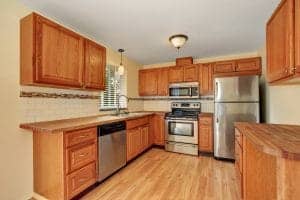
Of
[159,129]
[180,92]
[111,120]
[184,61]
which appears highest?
[184,61]

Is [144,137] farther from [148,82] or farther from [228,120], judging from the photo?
[228,120]

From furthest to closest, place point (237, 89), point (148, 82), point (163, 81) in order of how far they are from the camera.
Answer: point (148, 82) < point (163, 81) < point (237, 89)

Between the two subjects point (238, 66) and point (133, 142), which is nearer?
point (133, 142)

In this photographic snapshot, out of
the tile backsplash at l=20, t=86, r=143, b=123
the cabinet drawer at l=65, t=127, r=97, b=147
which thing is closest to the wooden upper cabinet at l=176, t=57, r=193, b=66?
the tile backsplash at l=20, t=86, r=143, b=123

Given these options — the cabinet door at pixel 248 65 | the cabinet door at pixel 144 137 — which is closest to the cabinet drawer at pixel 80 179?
the cabinet door at pixel 144 137

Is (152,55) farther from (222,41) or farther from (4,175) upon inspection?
(4,175)

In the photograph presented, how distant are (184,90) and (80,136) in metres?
2.86

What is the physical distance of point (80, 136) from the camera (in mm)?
2137

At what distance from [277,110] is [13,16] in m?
3.88

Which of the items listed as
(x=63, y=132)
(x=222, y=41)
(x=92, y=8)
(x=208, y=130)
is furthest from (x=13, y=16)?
(x=208, y=130)

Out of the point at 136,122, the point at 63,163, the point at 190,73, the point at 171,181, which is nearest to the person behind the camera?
the point at 63,163

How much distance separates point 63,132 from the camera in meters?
1.89

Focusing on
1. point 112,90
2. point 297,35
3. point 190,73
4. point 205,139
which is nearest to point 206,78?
point 190,73

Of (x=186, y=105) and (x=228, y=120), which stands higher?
(x=186, y=105)
